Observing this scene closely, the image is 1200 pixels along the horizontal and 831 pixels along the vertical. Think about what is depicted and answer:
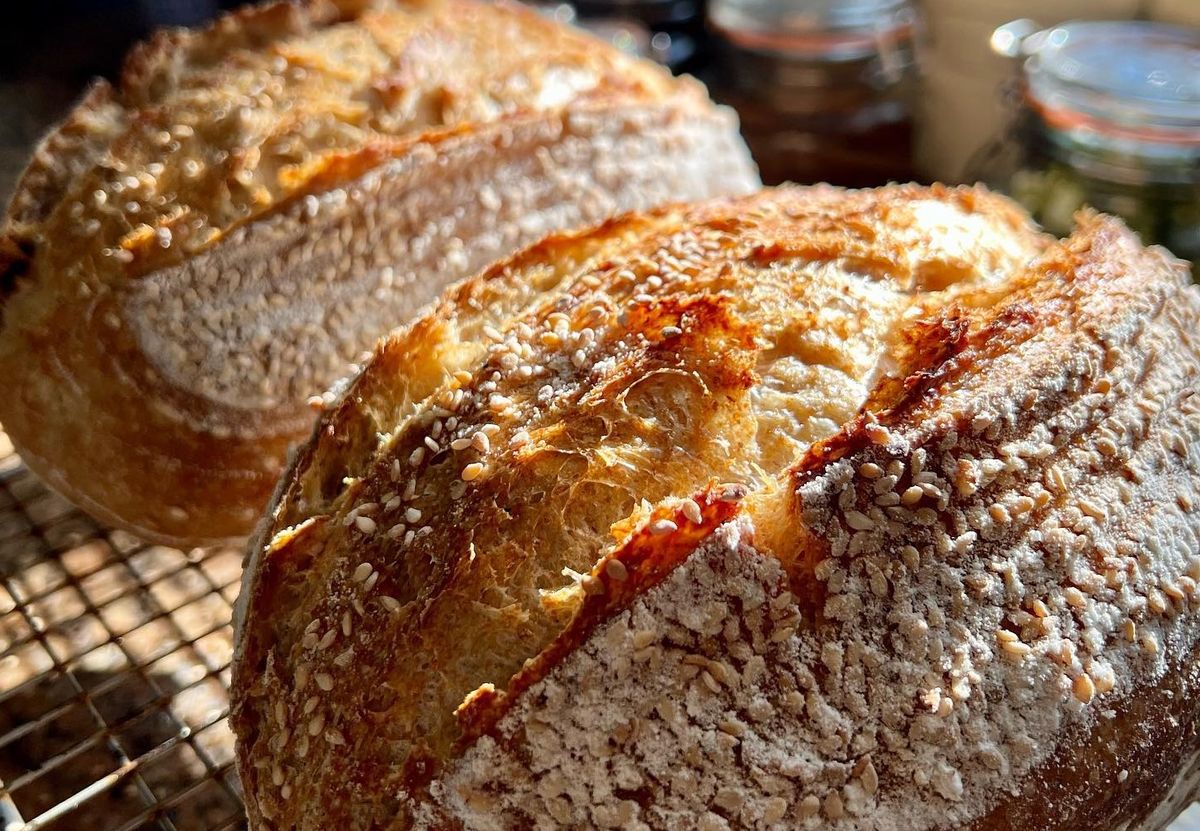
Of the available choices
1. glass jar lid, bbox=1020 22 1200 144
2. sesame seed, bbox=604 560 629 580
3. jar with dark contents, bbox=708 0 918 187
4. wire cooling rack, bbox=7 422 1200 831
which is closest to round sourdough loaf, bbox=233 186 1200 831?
sesame seed, bbox=604 560 629 580

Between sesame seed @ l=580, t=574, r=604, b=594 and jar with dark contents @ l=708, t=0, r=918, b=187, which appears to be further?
jar with dark contents @ l=708, t=0, r=918, b=187

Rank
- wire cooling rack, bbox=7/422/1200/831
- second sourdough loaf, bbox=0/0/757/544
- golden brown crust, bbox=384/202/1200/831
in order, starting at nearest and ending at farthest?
golden brown crust, bbox=384/202/1200/831
wire cooling rack, bbox=7/422/1200/831
second sourdough loaf, bbox=0/0/757/544

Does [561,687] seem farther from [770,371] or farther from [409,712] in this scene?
[770,371]

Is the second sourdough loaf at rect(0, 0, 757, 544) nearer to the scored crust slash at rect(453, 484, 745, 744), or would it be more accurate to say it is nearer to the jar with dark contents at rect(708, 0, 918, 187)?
the jar with dark contents at rect(708, 0, 918, 187)

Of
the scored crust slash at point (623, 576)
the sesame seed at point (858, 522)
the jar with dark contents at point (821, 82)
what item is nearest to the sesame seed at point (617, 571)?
the scored crust slash at point (623, 576)

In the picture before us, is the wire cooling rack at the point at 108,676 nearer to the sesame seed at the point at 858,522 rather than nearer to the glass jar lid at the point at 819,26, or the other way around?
the sesame seed at the point at 858,522

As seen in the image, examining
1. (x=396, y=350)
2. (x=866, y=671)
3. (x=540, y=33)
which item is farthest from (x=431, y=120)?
(x=866, y=671)
